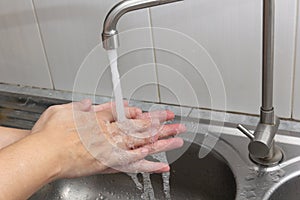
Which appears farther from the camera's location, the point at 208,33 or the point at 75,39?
the point at 75,39

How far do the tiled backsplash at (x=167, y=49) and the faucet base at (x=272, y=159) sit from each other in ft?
0.25

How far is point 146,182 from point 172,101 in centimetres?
16

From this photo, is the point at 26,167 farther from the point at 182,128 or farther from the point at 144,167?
the point at 182,128

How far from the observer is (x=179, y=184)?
83 cm

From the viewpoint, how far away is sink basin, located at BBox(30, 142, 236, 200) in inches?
30.2

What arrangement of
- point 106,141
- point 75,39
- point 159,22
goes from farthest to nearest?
point 75,39 → point 159,22 → point 106,141

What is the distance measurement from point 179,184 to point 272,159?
0.19 m

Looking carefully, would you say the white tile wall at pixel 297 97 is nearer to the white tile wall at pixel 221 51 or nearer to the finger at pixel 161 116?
the white tile wall at pixel 221 51

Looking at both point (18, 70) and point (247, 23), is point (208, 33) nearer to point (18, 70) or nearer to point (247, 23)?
point (247, 23)

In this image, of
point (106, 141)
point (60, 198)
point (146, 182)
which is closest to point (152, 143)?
point (106, 141)

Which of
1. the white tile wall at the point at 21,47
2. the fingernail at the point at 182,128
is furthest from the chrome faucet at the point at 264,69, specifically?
the white tile wall at the point at 21,47

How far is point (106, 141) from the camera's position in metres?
0.67

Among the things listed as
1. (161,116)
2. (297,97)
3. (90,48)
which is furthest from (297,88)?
(90,48)

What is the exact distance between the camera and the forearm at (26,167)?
1.84ft
